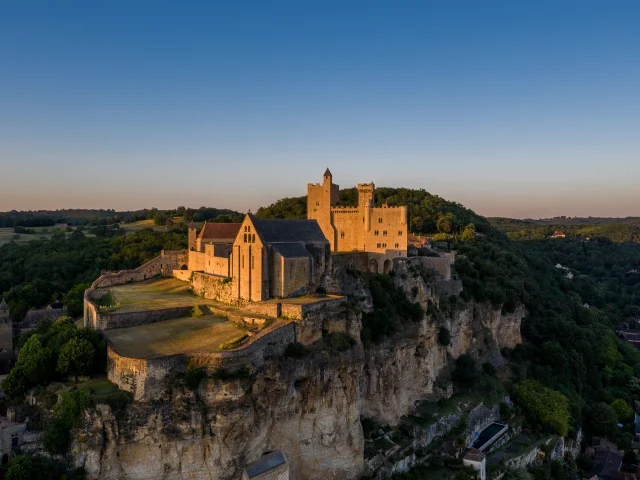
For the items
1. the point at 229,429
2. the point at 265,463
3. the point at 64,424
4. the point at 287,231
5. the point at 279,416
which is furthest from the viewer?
the point at 287,231

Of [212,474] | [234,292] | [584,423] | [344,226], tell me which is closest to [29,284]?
[234,292]

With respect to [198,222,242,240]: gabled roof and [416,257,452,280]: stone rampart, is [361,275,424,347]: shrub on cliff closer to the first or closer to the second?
[416,257,452,280]: stone rampart

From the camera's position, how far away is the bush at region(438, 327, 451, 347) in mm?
43312

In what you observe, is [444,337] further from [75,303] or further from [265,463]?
[75,303]

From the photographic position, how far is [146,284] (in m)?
44.6

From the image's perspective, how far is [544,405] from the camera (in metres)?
46.2

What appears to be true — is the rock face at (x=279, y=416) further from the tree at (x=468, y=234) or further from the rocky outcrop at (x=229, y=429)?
the tree at (x=468, y=234)

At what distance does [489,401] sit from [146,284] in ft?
104

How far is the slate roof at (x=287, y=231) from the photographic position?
34625mm

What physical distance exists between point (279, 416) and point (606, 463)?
31.8 m

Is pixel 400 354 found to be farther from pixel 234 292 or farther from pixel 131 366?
pixel 131 366

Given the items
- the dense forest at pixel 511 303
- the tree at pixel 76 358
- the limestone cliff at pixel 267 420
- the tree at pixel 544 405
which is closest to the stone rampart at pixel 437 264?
the dense forest at pixel 511 303

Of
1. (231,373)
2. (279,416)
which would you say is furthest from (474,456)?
(231,373)

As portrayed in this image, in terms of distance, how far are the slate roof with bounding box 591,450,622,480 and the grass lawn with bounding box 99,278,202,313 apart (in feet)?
114
